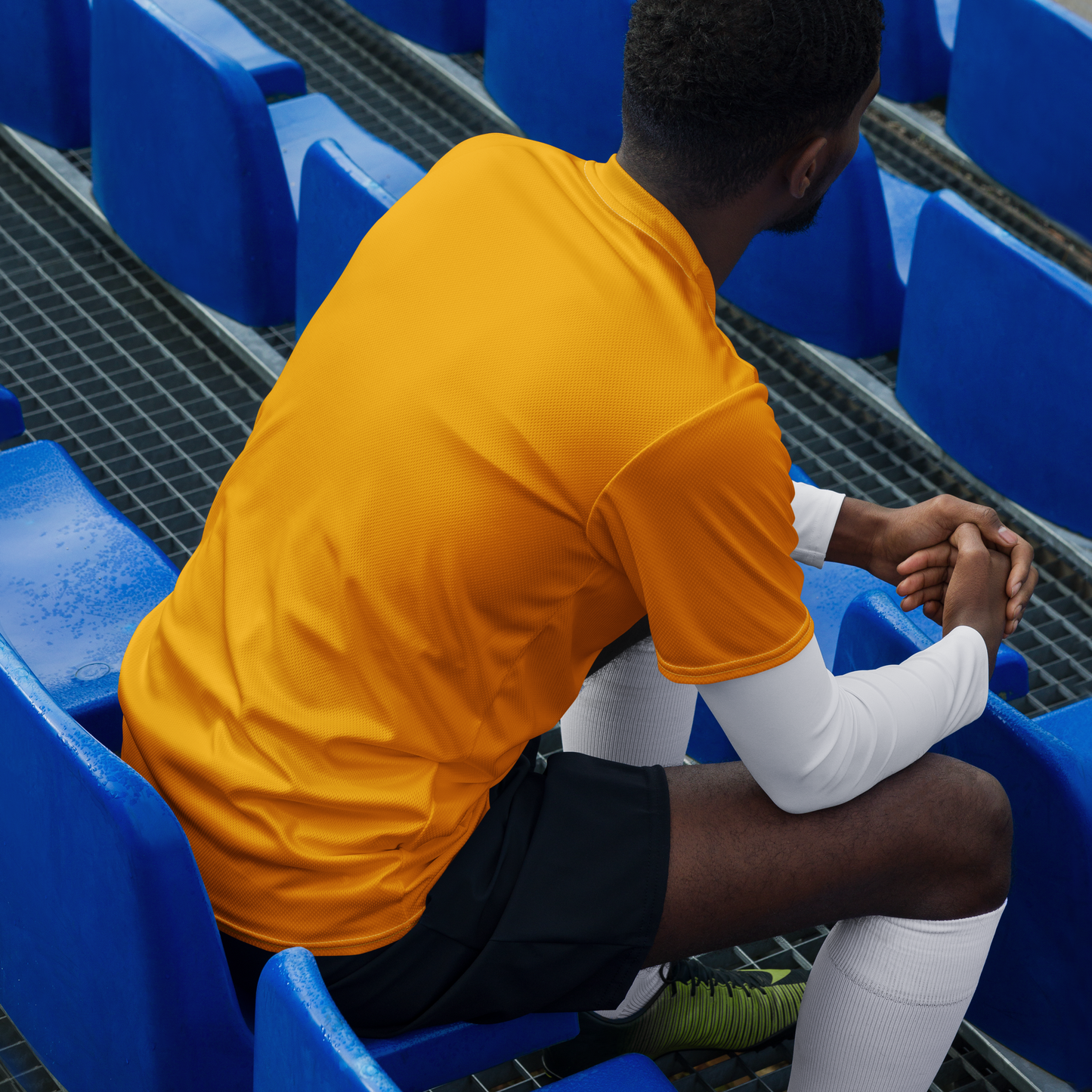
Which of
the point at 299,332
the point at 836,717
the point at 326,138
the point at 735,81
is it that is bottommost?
the point at 299,332

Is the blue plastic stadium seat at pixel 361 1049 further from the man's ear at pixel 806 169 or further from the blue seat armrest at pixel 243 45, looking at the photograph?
the blue seat armrest at pixel 243 45

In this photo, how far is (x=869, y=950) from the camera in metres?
1.41

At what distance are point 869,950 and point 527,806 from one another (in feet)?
1.16

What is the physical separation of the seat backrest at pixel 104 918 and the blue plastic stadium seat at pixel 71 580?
0.28 metres

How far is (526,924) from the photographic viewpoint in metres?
1.30

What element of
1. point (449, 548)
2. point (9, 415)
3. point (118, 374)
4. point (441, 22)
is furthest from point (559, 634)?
point (441, 22)

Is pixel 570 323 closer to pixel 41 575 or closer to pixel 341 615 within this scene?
pixel 341 615

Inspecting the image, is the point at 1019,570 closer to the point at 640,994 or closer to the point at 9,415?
the point at 640,994

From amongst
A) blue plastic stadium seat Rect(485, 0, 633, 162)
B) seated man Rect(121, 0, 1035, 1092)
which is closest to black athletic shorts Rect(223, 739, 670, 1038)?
seated man Rect(121, 0, 1035, 1092)

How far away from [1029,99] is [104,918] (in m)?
→ 2.48

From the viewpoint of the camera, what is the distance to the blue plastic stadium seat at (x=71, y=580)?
5.48 feet

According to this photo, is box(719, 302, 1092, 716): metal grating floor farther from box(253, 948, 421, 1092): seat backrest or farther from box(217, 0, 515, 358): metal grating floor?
box(253, 948, 421, 1092): seat backrest

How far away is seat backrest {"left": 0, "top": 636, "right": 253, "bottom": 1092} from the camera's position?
1.16 metres

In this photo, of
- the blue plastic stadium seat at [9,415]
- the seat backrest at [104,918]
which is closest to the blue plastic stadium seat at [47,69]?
the blue plastic stadium seat at [9,415]
